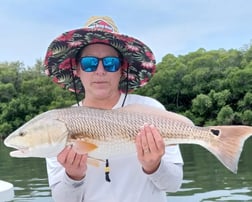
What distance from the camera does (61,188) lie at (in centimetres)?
269

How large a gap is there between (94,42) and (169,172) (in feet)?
2.77

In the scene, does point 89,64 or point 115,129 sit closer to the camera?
point 115,129

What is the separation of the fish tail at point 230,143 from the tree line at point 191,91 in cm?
4653

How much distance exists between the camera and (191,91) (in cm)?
5972

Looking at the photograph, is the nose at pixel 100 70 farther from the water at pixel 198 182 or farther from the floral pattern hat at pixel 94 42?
the water at pixel 198 182

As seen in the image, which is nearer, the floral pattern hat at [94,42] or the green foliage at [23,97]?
the floral pattern hat at [94,42]

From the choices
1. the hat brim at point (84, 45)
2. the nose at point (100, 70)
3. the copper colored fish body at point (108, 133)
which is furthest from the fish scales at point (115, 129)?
the hat brim at point (84, 45)

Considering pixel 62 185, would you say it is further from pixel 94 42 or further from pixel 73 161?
pixel 94 42

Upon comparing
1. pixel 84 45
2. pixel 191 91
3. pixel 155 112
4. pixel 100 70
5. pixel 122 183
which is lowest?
pixel 191 91

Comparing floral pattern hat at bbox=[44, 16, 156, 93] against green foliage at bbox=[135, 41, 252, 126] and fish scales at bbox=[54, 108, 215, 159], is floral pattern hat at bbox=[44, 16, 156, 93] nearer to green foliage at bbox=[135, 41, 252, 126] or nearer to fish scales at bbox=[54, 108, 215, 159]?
fish scales at bbox=[54, 108, 215, 159]

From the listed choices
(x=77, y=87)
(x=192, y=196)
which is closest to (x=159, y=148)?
(x=77, y=87)

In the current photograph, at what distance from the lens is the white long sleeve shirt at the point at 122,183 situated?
2.65 meters

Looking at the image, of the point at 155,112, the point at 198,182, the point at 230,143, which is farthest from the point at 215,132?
the point at 198,182

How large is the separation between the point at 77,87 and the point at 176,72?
193 ft
